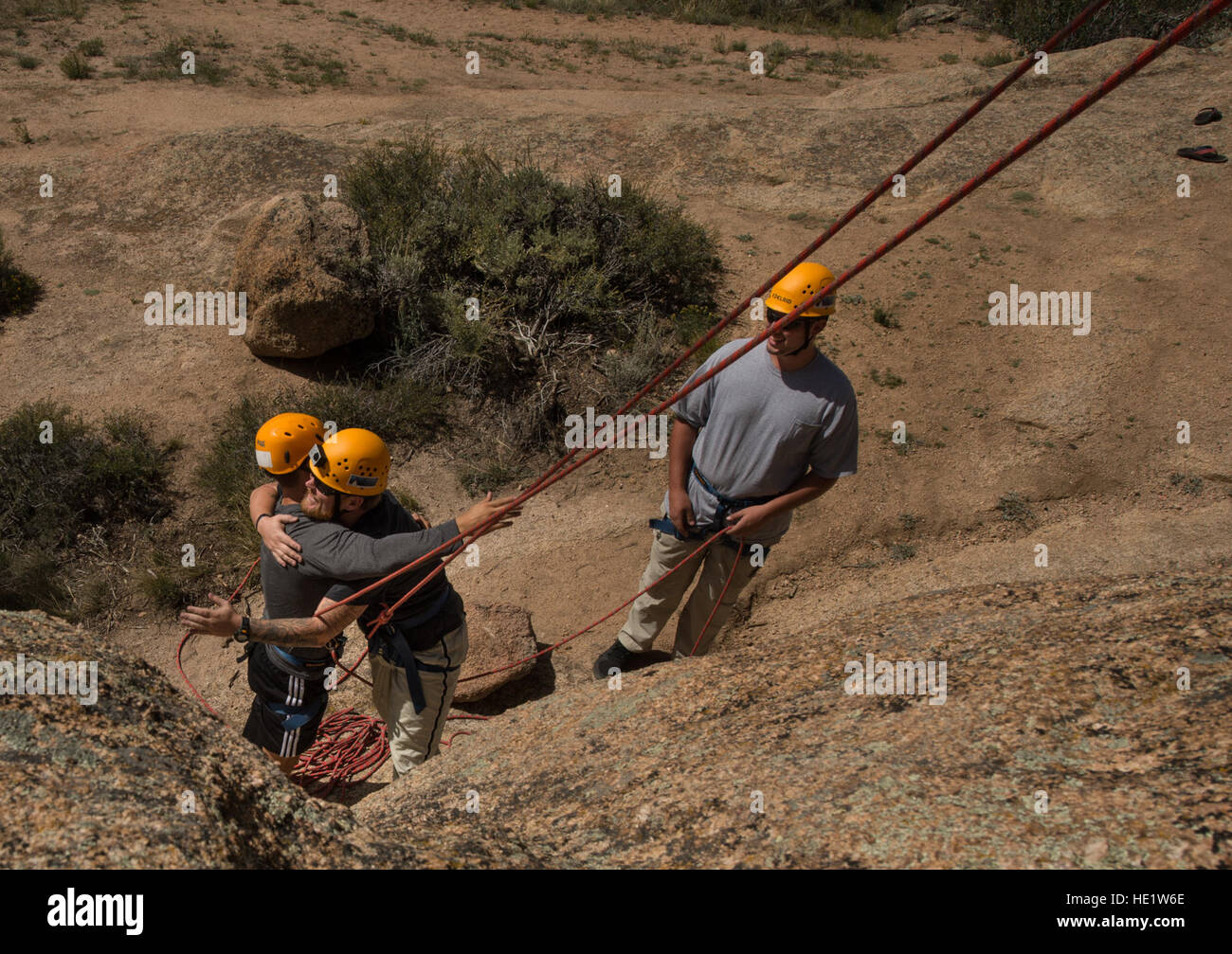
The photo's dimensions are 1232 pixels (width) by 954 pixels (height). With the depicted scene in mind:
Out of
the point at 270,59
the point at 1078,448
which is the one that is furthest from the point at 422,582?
the point at 270,59

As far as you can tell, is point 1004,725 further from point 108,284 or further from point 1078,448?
point 108,284

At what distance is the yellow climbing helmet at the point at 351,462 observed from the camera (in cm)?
304

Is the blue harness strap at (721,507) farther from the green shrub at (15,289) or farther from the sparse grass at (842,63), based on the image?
the sparse grass at (842,63)

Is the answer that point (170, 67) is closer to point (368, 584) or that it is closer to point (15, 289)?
point (15, 289)

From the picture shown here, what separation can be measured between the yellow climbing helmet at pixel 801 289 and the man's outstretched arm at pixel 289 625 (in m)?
2.14

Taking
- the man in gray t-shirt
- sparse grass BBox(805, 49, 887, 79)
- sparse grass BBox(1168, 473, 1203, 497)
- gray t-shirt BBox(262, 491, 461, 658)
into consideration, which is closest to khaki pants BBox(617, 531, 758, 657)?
the man in gray t-shirt

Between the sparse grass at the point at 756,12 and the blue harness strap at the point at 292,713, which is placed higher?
the sparse grass at the point at 756,12

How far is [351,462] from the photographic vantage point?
307 cm

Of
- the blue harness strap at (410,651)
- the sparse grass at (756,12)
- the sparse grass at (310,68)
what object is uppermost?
the sparse grass at (756,12)

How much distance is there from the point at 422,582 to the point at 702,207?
26.1ft

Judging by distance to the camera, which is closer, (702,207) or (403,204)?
(403,204)

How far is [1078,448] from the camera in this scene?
6.64 meters

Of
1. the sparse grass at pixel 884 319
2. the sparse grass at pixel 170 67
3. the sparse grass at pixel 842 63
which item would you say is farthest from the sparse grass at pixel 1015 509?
the sparse grass at pixel 170 67

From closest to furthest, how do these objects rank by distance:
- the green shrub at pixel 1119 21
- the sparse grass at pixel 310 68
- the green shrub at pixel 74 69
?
the green shrub at pixel 1119 21
the green shrub at pixel 74 69
the sparse grass at pixel 310 68
